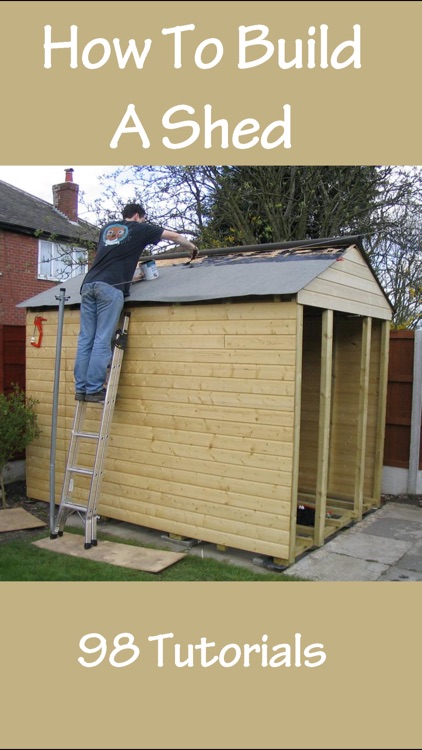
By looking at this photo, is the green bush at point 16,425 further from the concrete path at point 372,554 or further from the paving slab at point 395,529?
the paving slab at point 395,529

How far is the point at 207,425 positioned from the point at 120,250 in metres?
1.90

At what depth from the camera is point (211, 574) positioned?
467 cm

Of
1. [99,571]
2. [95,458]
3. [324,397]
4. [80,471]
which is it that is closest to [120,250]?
[95,458]

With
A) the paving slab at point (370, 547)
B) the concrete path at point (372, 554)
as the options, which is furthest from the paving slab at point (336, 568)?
the paving slab at point (370, 547)

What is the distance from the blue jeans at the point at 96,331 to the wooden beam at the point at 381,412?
3329 millimetres

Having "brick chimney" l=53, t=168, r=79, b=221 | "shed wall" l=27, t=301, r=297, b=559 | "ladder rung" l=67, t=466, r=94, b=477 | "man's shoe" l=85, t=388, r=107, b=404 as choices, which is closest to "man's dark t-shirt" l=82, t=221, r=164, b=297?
"shed wall" l=27, t=301, r=297, b=559

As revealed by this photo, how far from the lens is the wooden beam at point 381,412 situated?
22.9 feet

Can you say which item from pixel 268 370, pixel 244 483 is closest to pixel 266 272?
pixel 268 370

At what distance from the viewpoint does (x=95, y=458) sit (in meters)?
5.59

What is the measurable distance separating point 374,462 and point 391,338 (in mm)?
1641

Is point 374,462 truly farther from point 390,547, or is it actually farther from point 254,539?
point 254,539

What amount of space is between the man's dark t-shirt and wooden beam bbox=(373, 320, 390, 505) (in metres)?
3.14

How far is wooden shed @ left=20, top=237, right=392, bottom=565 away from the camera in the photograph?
4797 mm

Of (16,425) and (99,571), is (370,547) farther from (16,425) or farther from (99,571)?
(16,425)
